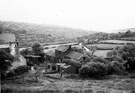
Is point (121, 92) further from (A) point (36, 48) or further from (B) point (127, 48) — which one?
(A) point (36, 48)

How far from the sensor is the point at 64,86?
27859 mm

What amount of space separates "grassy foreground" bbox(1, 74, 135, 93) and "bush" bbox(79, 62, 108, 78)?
6.03 ft

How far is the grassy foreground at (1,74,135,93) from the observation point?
24.2 m

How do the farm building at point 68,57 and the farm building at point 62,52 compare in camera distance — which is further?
the farm building at point 62,52

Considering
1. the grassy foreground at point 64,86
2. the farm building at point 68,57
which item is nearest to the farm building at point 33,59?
the farm building at point 68,57

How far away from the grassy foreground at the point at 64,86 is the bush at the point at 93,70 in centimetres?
184

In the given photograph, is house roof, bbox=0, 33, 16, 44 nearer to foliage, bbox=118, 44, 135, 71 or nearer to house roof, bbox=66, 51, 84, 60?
house roof, bbox=66, 51, 84, 60

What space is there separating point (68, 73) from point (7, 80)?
15.0 meters

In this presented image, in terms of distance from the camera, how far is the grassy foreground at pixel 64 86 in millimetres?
24186

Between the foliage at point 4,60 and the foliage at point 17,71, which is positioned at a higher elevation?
the foliage at point 4,60

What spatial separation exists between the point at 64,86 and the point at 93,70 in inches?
432

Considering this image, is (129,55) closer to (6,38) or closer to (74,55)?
(74,55)

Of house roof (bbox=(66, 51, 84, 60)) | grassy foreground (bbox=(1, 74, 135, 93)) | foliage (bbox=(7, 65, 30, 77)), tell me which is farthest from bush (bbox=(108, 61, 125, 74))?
foliage (bbox=(7, 65, 30, 77))

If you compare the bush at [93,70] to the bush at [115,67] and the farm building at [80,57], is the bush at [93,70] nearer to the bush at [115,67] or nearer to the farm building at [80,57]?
the bush at [115,67]
